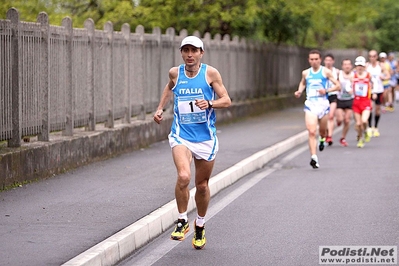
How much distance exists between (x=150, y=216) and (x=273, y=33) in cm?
3258

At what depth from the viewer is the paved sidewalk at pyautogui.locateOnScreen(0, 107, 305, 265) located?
27.7 ft

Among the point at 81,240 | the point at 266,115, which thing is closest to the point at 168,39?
the point at 266,115

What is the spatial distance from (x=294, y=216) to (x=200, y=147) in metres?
2.19

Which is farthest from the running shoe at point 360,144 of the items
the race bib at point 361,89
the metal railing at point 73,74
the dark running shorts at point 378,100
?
the dark running shorts at point 378,100

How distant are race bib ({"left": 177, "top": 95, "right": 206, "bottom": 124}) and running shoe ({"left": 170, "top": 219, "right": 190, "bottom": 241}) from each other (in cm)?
92

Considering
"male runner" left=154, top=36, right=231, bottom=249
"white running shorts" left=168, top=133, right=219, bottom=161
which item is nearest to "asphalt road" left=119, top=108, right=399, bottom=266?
"male runner" left=154, top=36, right=231, bottom=249

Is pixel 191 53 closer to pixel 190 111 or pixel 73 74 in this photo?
pixel 190 111

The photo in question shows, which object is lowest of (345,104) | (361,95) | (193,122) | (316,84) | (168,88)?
(345,104)

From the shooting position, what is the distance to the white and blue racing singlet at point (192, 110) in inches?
362

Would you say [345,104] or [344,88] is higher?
[344,88]

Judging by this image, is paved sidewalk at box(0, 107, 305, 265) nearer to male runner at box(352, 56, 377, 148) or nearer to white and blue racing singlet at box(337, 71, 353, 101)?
male runner at box(352, 56, 377, 148)

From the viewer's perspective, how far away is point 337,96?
71.1 feet

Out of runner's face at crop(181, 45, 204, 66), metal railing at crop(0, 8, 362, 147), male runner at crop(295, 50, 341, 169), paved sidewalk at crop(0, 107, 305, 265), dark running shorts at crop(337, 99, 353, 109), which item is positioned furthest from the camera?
dark running shorts at crop(337, 99, 353, 109)

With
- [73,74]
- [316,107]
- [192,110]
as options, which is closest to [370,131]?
[316,107]
